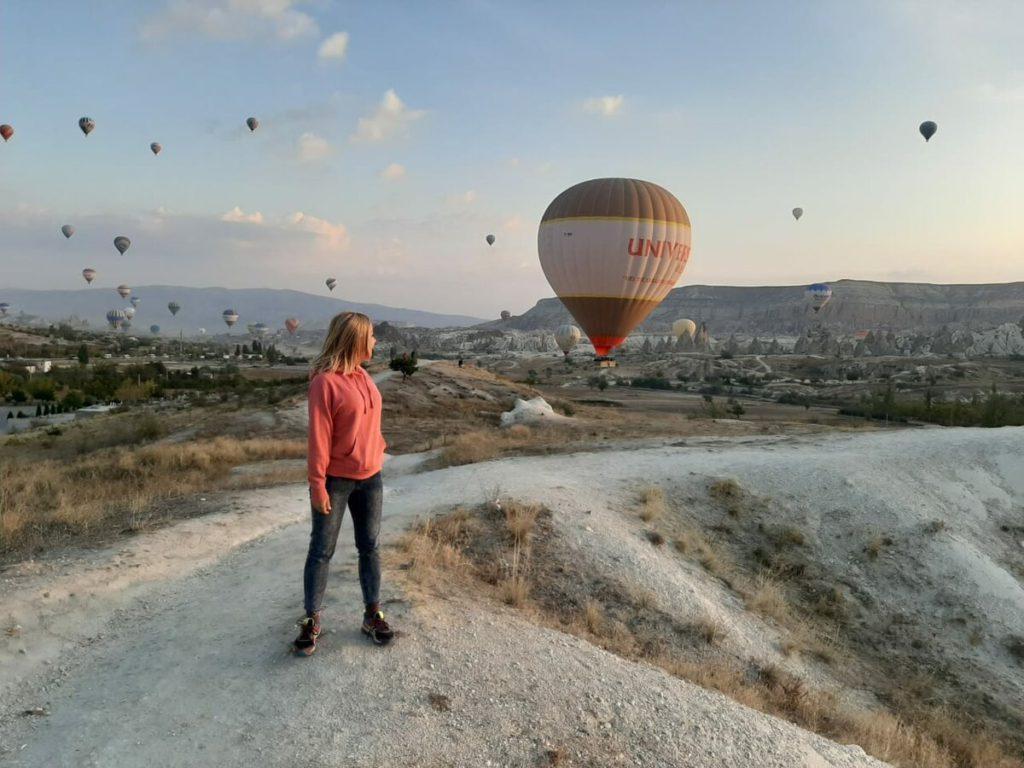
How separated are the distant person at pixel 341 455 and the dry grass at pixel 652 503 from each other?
670cm

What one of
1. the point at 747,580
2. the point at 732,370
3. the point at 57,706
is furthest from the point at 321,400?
the point at 732,370

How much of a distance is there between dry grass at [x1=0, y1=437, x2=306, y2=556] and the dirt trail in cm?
199

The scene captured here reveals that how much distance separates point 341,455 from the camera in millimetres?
4961

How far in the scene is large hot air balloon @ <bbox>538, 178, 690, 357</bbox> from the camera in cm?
2698

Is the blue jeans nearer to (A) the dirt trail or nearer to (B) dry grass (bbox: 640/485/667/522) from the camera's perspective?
(A) the dirt trail

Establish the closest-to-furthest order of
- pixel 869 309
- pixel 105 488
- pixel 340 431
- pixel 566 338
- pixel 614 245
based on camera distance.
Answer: pixel 340 431 → pixel 105 488 → pixel 614 245 → pixel 566 338 → pixel 869 309

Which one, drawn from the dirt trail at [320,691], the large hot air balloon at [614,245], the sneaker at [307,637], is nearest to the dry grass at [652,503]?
the dirt trail at [320,691]

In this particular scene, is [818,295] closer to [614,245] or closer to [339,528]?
[614,245]

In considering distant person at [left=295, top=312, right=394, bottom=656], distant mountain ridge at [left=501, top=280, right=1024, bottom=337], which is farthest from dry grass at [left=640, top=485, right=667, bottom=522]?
distant mountain ridge at [left=501, top=280, right=1024, bottom=337]

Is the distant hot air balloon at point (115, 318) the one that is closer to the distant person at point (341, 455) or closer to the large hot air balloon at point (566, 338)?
the large hot air balloon at point (566, 338)

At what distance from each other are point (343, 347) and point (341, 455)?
0.75m

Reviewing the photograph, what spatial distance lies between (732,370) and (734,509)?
73519mm

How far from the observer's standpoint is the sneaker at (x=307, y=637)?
5.06 m

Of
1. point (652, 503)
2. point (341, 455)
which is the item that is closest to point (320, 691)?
point (341, 455)
